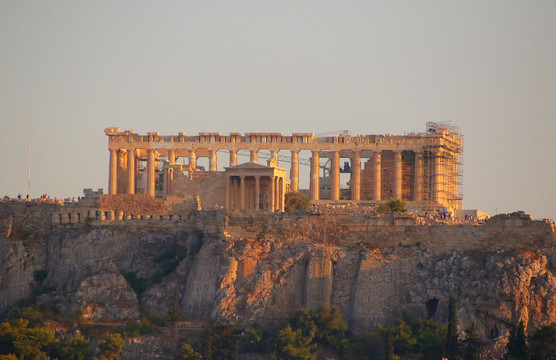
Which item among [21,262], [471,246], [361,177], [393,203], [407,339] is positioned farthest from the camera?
[361,177]

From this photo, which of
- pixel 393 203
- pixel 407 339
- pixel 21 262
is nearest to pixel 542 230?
pixel 407 339

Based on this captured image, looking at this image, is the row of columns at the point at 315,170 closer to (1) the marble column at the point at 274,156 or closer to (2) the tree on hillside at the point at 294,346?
(1) the marble column at the point at 274,156

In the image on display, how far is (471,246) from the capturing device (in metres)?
67.7

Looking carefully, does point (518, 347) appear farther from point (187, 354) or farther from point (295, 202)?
point (295, 202)

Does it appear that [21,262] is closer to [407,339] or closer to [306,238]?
[306,238]

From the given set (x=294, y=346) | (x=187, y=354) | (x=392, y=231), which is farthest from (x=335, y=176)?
(x=187, y=354)

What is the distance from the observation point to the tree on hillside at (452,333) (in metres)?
61.7

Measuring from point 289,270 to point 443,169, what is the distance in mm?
28131

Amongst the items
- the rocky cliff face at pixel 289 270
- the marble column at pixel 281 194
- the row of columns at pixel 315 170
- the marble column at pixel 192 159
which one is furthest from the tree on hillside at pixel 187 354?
the row of columns at pixel 315 170

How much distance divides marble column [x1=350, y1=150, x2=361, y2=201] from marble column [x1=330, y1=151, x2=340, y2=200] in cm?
91

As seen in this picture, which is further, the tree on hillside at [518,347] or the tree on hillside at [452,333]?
the tree on hillside at [452,333]

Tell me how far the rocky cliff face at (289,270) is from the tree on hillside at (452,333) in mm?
1235

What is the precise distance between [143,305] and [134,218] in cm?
626

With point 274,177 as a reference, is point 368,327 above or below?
below
